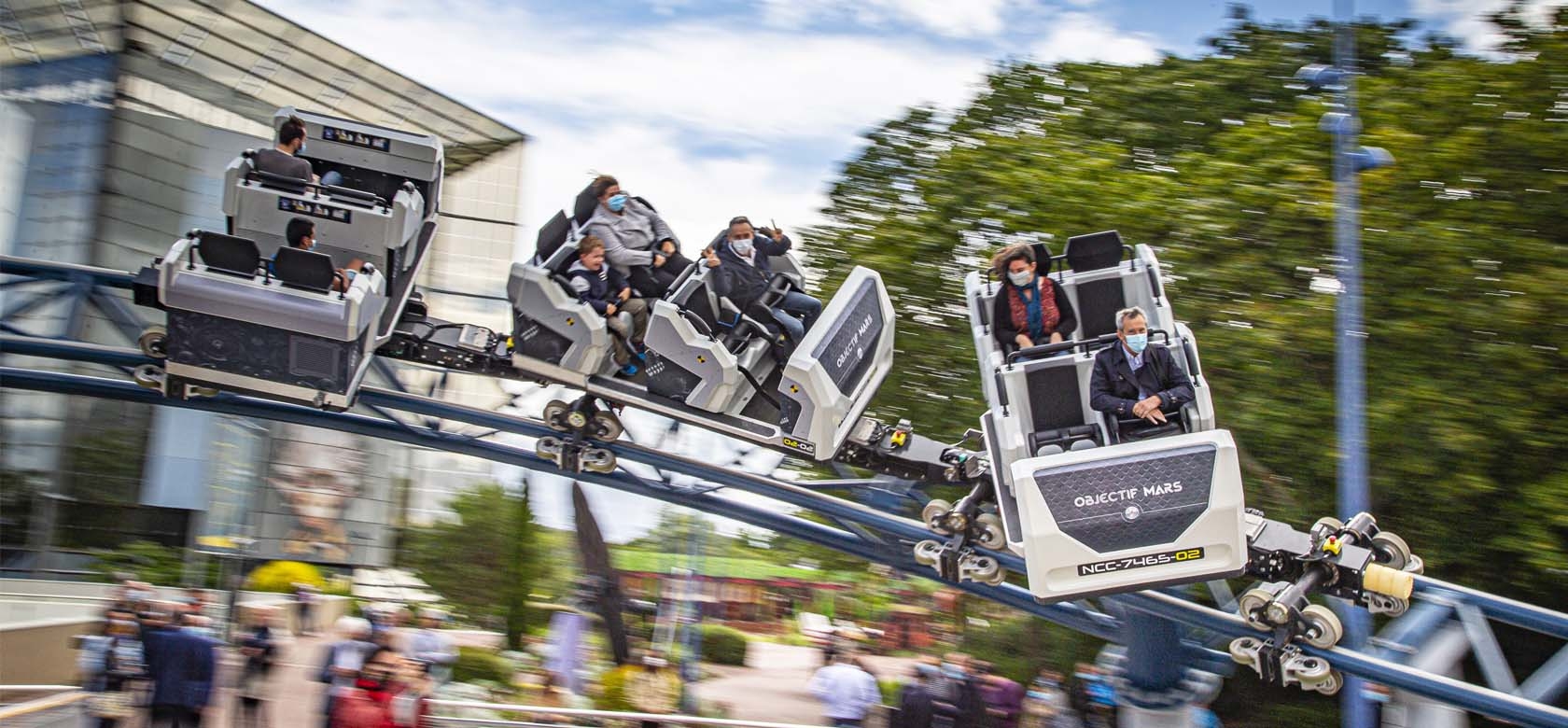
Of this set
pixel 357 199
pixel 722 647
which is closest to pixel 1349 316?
pixel 357 199

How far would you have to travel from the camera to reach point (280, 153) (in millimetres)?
8797

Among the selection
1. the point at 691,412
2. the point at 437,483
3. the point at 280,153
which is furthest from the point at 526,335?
the point at 437,483

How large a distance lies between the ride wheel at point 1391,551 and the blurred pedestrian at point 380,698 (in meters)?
6.30

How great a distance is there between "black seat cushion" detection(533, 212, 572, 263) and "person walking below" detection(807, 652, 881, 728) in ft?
11.2

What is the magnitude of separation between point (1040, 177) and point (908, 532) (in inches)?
240

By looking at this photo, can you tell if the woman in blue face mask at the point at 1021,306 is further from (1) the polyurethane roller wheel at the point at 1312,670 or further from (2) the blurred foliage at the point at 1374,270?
(2) the blurred foliage at the point at 1374,270

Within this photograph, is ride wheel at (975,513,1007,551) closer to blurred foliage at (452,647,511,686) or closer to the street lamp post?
the street lamp post

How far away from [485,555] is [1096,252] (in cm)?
1616

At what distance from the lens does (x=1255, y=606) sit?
861 centimetres

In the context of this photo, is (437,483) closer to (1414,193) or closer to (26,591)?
(26,591)

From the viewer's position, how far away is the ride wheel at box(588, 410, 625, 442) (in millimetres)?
9656

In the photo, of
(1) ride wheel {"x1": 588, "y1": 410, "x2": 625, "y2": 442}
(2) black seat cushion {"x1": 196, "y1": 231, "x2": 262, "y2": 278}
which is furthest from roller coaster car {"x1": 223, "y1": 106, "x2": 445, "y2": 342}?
(1) ride wheel {"x1": 588, "y1": 410, "x2": 625, "y2": 442}

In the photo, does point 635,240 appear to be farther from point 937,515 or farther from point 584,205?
point 937,515

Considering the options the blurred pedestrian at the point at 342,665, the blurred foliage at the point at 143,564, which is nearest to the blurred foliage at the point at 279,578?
the blurred foliage at the point at 143,564
